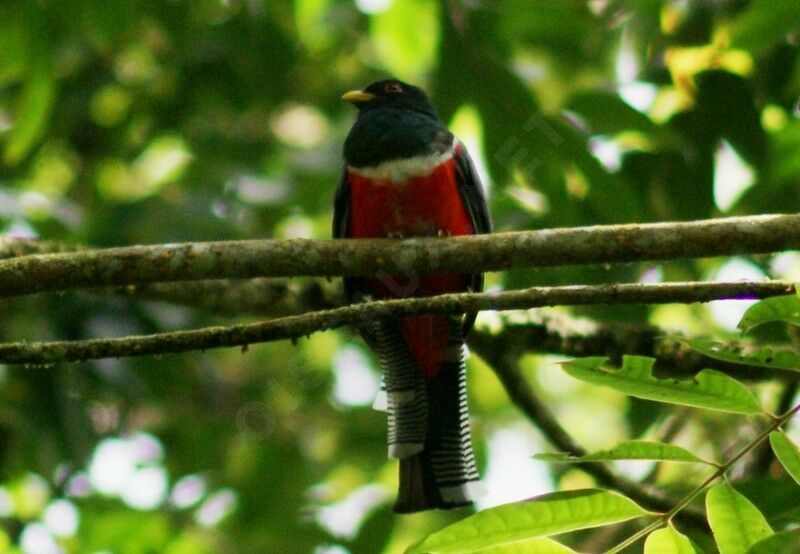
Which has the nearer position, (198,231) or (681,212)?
(681,212)

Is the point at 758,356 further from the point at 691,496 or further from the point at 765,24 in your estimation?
the point at 765,24

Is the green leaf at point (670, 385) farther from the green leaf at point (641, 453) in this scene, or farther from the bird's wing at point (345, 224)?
the bird's wing at point (345, 224)

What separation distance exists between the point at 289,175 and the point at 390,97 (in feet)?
3.03

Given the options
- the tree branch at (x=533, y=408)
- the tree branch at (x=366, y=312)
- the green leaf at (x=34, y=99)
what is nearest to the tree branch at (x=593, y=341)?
the tree branch at (x=533, y=408)

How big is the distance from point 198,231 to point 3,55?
1.05 m

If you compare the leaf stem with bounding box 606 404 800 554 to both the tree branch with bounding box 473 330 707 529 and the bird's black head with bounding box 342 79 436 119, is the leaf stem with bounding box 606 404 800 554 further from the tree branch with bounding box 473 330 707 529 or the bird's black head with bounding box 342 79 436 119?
the bird's black head with bounding box 342 79 436 119

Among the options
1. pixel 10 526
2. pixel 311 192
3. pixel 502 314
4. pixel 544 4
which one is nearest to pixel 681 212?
pixel 502 314

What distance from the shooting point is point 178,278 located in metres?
3.02

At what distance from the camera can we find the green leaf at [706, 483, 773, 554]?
6.59 feet

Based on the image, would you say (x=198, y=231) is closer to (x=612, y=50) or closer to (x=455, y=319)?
(x=455, y=319)

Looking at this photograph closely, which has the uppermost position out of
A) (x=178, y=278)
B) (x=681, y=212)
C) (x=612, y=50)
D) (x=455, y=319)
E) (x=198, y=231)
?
(x=612, y=50)

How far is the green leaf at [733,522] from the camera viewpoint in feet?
6.59

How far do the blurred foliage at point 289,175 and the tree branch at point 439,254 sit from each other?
673mm

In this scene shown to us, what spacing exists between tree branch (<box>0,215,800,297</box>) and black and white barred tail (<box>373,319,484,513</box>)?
1.03 metres
